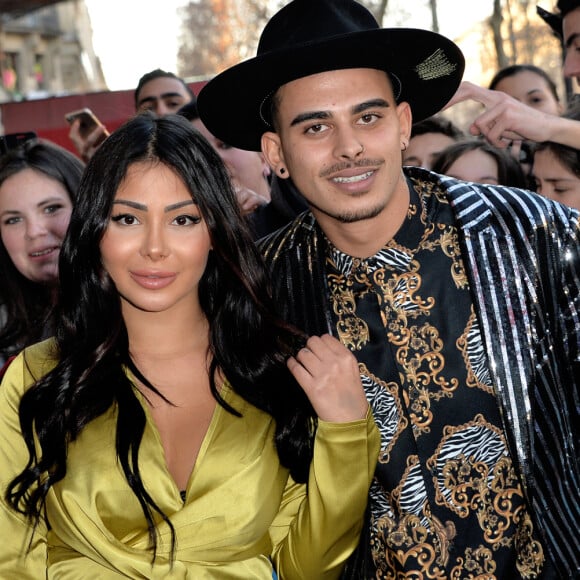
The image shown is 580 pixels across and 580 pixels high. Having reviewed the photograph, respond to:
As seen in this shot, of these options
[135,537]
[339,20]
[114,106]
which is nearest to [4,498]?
[135,537]

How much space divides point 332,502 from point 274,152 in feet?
4.45

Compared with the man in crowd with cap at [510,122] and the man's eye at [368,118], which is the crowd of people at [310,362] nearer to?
the man's eye at [368,118]

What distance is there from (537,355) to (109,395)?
53.6 inches

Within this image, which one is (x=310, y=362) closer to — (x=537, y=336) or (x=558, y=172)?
(x=537, y=336)

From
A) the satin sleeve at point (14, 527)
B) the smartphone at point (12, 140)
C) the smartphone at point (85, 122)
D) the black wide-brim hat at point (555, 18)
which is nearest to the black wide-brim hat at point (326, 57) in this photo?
the satin sleeve at point (14, 527)

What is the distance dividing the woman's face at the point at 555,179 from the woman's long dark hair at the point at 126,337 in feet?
5.23

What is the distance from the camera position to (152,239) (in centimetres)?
278

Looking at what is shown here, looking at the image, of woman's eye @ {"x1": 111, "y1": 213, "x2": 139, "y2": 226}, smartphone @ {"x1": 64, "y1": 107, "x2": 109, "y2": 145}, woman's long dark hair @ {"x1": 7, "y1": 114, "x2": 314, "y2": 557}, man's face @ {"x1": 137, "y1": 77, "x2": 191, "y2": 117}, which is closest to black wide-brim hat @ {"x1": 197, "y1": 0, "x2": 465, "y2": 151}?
woman's long dark hair @ {"x1": 7, "y1": 114, "x2": 314, "y2": 557}

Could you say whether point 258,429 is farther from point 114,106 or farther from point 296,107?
point 114,106

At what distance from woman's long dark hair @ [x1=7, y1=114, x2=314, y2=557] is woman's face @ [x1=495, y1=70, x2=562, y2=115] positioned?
375 centimetres

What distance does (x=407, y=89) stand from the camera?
334cm

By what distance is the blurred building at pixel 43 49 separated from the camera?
37.9 metres

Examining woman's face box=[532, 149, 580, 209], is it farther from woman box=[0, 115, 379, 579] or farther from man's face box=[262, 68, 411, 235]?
woman box=[0, 115, 379, 579]

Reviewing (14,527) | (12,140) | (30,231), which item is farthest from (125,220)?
(12,140)
